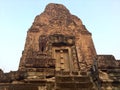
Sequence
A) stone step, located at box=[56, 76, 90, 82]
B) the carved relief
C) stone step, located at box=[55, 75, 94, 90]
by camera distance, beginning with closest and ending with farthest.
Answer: stone step, located at box=[55, 75, 94, 90] → stone step, located at box=[56, 76, 90, 82] → the carved relief

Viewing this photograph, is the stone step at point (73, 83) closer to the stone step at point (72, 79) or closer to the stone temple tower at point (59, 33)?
the stone step at point (72, 79)

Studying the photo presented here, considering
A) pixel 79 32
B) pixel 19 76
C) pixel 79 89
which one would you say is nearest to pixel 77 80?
pixel 79 89

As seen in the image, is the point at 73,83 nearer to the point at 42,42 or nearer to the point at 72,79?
the point at 72,79

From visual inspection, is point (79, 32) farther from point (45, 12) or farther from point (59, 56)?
point (59, 56)

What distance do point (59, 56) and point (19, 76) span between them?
515 cm

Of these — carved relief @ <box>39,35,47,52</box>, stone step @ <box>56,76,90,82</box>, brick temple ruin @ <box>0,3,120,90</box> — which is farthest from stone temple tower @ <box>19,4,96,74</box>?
stone step @ <box>56,76,90,82</box>

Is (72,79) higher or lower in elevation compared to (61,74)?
lower

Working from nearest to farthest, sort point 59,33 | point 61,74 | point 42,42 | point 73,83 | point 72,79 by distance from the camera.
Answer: point 73,83 → point 72,79 → point 61,74 → point 42,42 → point 59,33

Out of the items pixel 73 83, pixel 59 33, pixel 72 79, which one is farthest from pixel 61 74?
pixel 59 33

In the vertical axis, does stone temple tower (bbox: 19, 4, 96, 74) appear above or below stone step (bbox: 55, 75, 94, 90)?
above

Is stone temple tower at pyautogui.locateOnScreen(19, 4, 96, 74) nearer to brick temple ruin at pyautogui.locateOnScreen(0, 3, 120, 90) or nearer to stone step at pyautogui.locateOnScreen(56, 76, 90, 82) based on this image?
brick temple ruin at pyautogui.locateOnScreen(0, 3, 120, 90)

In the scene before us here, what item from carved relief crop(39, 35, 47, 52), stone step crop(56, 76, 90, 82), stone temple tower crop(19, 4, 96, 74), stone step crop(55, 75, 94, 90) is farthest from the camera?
carved relief crop(39, 35, 47, 52)

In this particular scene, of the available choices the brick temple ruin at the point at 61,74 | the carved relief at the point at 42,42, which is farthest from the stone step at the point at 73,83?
the carved relief at the point at 42,42

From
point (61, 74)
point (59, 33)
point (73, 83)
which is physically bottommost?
point (73, 83)
